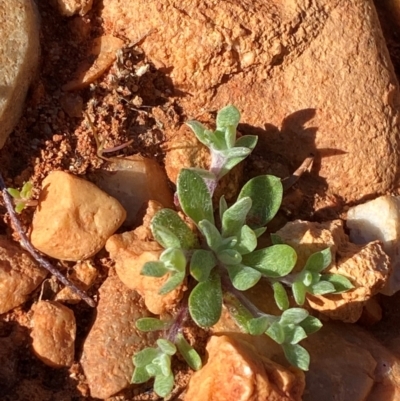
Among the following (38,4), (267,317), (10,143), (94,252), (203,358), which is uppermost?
(38,4)

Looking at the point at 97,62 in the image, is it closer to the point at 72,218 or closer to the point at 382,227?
the point at 72,218

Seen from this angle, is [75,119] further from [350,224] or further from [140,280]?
[350,224]

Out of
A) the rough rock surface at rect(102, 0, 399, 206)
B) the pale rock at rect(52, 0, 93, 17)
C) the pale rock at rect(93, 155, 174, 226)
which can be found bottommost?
the pale rock at rect(93, 155, 174, 226)

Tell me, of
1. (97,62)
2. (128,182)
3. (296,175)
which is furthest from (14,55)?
(296,175)

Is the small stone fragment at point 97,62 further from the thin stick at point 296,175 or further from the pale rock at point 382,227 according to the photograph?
the pale rock at point 382,227

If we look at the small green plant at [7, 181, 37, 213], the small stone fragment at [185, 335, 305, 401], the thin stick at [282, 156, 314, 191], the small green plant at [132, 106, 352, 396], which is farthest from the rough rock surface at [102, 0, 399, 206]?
the small stone fragment at [185, 335, 305, 401]

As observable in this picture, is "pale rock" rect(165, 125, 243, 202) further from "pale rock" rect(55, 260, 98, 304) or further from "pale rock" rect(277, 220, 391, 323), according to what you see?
"pale rock" rect(55, 260, 98, 304)

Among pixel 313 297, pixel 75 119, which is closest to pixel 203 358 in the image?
pixel 313 297
